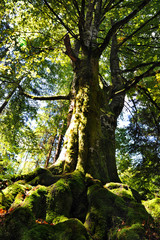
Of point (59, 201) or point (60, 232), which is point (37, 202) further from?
point (60, 232)

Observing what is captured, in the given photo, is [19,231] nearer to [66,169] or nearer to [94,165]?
[66,169]

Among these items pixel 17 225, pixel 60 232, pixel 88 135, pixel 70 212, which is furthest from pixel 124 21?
pixel 17 225

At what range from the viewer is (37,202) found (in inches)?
105

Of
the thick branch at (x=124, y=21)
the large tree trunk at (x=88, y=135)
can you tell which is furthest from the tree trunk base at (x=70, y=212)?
the thick branch at (x=124, y=21)

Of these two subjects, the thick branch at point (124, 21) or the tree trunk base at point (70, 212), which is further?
the thick branch at point (124, 21)

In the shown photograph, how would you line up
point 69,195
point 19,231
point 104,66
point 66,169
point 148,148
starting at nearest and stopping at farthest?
point 19,231 < point 69,195 < point 66,169 < point 148,148 < point 104,66

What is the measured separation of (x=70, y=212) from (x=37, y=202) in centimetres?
64

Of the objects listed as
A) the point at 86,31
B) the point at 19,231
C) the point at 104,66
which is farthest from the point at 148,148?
the point at 19,231

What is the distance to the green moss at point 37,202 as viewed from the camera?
2576mm

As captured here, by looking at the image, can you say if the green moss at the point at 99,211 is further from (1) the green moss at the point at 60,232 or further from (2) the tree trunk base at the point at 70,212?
(1) the green moss at the point at 60,232

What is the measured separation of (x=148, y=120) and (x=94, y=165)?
7660mm

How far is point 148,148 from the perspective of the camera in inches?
382

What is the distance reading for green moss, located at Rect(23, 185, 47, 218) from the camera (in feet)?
8.45

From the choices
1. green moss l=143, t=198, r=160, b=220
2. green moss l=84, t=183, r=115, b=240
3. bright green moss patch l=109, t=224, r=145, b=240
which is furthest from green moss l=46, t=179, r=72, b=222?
green moss l=143, t=198, r=160, b=220
